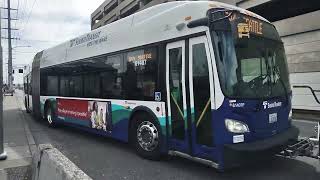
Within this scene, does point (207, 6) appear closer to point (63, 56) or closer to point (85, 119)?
point (85, 119)

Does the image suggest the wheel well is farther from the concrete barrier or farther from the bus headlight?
the concrete barrier

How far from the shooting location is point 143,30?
870cm

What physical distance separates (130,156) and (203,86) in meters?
2.93

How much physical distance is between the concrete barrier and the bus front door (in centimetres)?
234

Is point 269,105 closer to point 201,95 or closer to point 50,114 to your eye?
point 201,95

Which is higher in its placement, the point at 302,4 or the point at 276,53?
the point at 302,4

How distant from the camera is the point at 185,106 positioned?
7.14 m

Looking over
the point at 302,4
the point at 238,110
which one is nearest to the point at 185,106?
the point at 238,110

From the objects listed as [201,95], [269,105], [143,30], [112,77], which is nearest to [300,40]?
[112,77]

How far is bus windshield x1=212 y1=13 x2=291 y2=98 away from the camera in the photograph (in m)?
6.50

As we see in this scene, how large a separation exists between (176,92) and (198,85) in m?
0.67

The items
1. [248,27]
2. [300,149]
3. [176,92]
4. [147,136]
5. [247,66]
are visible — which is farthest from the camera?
[147,136]

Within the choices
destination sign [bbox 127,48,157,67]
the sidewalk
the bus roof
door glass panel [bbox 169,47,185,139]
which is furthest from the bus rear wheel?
door glass panel [bbox 169,47,185,139]

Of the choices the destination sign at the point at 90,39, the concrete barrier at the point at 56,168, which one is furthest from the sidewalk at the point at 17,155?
the destination sign at the point at 90,39
